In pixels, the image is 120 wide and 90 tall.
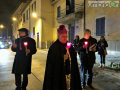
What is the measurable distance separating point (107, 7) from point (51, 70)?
9.54 meters

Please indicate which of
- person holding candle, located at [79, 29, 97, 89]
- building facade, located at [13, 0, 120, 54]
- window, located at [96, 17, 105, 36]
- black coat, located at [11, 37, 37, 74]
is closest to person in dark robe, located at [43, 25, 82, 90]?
black coat, located at [11, 37, 37, 74]

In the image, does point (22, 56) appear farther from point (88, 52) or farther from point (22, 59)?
point (88, 52)

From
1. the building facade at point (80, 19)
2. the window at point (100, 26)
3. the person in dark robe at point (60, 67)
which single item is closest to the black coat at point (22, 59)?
the person in dark robe at point (60, 67)

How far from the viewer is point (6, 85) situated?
4359 mm

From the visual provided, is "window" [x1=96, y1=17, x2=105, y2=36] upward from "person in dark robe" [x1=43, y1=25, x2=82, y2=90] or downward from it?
upward

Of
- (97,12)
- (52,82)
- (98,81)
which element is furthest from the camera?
(97,12)

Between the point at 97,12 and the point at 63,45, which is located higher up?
the point at 97,12

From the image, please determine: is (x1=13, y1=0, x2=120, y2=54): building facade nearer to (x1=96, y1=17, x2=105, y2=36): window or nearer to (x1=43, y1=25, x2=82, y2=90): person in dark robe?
(x1=96, y1=17, x2=105, y2=36): window

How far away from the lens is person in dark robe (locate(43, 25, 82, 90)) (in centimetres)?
230

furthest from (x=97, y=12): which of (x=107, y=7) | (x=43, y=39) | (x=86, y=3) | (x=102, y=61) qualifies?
(x=43, y=39)

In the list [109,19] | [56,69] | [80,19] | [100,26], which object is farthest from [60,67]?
[80,19]

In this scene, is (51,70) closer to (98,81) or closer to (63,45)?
(63,45)

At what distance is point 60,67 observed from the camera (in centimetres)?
234

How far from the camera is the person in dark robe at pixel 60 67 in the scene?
2.30 m
